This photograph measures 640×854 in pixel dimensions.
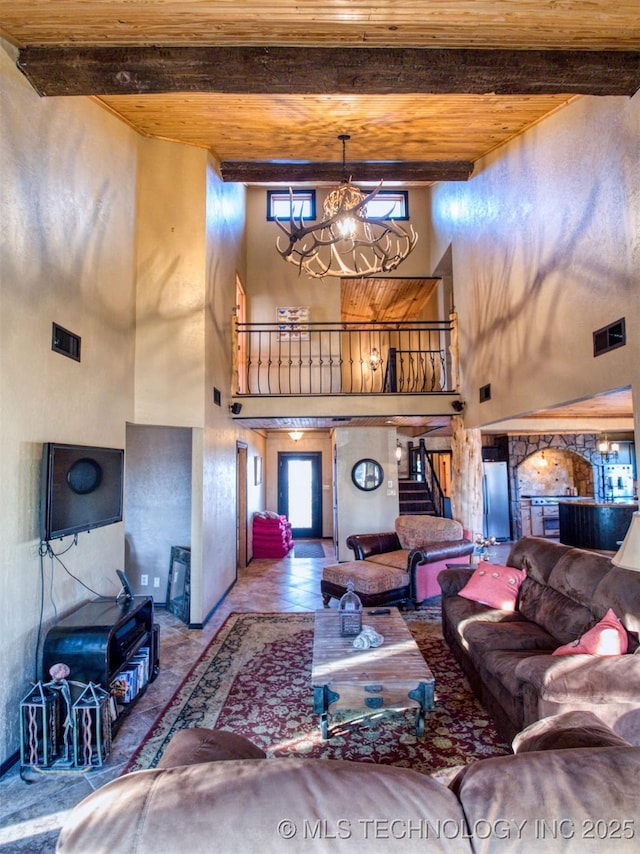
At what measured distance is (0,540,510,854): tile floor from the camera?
205 centimetres

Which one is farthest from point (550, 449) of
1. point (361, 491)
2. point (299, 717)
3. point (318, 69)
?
point (318, 69)

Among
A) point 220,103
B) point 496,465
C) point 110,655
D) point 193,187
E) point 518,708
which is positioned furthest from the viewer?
point 496,465

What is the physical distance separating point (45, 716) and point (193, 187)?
491 centimetres

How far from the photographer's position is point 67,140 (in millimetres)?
3246

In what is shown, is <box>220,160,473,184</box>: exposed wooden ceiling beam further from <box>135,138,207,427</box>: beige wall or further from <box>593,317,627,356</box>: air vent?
<box>593,317,627,356</box>: air vent

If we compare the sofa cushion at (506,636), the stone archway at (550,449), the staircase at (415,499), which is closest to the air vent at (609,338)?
the sofa cushion at (506,636)

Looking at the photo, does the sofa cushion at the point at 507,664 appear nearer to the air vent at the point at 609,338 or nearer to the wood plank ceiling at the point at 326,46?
the air vent at the point at 609,338

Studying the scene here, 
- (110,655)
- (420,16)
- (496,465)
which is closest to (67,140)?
(420,16)

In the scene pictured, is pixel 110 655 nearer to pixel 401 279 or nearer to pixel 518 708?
pixel 518 708

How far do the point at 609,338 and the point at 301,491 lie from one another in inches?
306

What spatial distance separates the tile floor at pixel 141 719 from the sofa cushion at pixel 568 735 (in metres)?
2.07

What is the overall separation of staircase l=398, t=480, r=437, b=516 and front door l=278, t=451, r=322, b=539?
2.08 m

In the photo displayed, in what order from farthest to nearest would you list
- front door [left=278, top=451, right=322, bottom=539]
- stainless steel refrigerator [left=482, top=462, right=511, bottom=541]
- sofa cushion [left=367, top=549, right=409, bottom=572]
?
front door [left=278, top=451, right=322, bottom=539]
stainless steel refrigerator [left=482, top=462, right=511, bottom=541]
sofa cushion [left=367, top=549, right=409, bottom=572]

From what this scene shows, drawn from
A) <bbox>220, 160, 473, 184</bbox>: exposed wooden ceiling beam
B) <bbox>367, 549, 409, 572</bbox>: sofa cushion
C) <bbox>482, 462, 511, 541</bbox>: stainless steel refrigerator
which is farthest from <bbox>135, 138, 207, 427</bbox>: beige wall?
<bbox>482, 462, 511, 541</bbox>: stainless steel refrigerator
